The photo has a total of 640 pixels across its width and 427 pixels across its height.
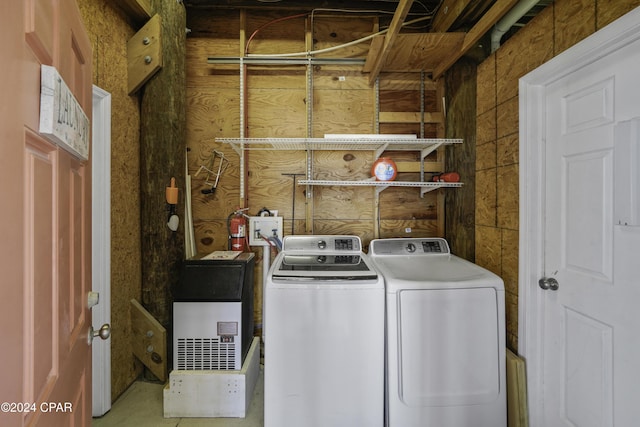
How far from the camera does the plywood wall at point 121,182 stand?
1.62 meters

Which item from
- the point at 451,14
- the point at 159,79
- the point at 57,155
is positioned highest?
the point at 451,14

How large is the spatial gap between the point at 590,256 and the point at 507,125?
80 centimetres

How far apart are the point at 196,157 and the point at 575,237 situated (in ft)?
7.98

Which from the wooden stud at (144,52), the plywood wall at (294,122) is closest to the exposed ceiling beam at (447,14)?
the plywood wall at (294,122)

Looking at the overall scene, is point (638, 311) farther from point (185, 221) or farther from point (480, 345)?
point (185, 221)

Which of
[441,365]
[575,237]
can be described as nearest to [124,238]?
[441,365]

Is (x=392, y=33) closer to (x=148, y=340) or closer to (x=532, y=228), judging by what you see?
(x=532, y=228)

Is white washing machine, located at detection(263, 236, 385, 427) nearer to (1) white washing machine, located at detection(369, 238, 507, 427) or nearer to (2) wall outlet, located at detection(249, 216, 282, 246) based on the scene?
(1) white washing machine, located at detection(369, 238, 507, 427)

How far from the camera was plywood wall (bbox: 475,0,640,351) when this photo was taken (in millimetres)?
1209

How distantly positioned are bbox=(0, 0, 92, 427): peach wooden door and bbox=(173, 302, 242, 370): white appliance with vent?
2.22ft

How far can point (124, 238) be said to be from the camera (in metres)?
1.74

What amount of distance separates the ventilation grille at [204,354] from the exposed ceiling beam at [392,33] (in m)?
2.08

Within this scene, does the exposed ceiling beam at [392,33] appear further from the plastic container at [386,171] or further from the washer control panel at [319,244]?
the washer control panel at [319,244]

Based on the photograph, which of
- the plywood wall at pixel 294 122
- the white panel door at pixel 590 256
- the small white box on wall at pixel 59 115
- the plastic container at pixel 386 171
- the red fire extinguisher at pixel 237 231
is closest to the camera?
the small white box on wall at pixel 59 115
